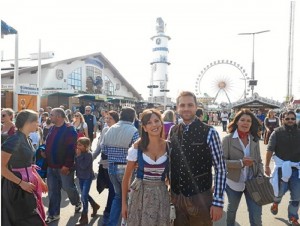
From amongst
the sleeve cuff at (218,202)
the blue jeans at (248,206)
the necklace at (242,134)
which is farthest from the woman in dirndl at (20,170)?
the necklace at (242,134)

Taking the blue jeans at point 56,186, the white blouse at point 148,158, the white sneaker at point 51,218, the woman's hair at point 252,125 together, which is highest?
the woman's hair at point 252,125

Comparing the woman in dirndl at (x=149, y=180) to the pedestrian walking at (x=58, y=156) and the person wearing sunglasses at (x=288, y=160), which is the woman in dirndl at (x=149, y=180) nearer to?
the pedestrian walking at (x=58, y=156)

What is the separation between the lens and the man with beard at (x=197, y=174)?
9.14ft

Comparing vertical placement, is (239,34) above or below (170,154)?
above

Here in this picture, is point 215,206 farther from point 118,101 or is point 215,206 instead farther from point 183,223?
point 118,101

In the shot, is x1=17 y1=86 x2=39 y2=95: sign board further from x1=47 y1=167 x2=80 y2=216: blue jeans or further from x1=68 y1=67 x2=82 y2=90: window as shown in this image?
x1=68 y1=67 x2=82 y2=90: window

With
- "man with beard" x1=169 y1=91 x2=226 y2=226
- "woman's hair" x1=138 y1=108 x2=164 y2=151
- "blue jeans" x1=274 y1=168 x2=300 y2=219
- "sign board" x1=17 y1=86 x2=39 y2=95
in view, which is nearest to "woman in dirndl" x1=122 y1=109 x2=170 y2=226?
"woman's hair" x1=138 y1=108 x2=164 y2=151

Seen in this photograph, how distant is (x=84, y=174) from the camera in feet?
16.8

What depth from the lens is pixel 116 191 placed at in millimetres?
4363

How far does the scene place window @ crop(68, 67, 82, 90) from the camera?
126 ft

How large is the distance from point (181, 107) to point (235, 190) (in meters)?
1.55

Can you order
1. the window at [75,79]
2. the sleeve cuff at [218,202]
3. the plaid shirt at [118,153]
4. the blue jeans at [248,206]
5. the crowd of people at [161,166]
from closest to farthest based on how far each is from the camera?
the sleeve cuff at [218,202] < the crowd of people at [161,166] < the blue jeans at [248,206] < the plaid shirt at [118,153] < the window at [75,79]

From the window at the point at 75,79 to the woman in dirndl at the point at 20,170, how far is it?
35.7 metres

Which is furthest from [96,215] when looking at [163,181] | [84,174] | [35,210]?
[163,181]
